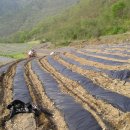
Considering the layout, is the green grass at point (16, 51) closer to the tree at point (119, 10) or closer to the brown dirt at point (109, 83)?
the tree at point (119, 10)

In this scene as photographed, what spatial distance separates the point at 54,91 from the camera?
33.3ft

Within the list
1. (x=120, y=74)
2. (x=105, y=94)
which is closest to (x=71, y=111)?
(x=105, y=94)

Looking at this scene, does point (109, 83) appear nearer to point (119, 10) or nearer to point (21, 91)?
point (21, 91)

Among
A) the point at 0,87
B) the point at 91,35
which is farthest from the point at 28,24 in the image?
the point at 0,87

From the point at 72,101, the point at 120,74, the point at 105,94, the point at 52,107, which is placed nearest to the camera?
the point at 52,107

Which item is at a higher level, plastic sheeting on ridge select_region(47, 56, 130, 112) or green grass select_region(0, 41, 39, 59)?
plastic sheeting on ridge select_region(47, 56, 130, 112)

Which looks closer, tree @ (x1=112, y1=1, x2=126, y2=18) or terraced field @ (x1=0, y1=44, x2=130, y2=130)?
terraced field @ (x1=0, y1=44, x2=130, y2=130)

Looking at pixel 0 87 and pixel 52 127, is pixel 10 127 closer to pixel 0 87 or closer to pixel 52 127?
pixel 52 127

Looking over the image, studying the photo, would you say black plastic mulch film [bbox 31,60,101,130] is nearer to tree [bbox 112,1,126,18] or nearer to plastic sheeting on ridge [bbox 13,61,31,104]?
plastic sheeting on ridge [bbox 13,61,31,104]

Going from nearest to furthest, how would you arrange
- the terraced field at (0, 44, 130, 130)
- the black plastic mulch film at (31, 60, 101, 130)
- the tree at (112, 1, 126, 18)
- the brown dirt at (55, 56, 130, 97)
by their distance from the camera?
the black plastic mulch film at (31, 60, 101, 130) < the terraced field at (0, 44, 130, 130) < the brown dirt at (55, 56, 130, 97) < the tree at (112, 1, 126, 18)

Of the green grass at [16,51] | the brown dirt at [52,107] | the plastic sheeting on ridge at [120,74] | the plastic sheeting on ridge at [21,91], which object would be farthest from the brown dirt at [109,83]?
the green grass at [16,51]

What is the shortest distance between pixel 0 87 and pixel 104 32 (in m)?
41.6

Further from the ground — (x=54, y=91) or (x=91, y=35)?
(x=54, y=91)

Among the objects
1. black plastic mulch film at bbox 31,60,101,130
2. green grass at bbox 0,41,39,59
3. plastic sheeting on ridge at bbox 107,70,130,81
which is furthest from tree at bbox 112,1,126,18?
black plastic mulch film at bbox 31,60,101,130
